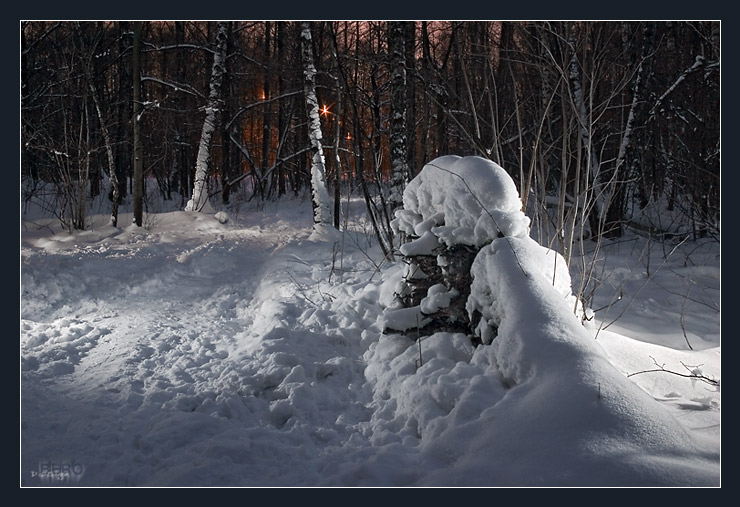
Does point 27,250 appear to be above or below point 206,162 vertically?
below

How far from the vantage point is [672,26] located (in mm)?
10430

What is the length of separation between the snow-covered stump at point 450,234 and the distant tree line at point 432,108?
490mm

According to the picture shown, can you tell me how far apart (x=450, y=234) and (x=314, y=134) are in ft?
23.7

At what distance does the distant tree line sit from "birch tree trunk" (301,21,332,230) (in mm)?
169

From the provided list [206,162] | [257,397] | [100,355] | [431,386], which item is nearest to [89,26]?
[206,162]

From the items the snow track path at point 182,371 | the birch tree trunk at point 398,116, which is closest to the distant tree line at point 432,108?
the birch tree trunk at point 398,116

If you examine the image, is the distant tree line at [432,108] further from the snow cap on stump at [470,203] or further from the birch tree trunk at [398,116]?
the snow cap on stump at [470,203]

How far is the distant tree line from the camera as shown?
211 inches

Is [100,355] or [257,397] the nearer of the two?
[257,397]

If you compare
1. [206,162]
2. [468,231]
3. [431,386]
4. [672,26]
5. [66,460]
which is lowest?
[66,460]

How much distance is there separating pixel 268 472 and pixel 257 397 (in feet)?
3.56

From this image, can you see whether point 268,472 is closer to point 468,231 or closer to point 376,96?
point 468,231

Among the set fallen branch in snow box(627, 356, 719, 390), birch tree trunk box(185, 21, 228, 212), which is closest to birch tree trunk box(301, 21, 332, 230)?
birch tree trunk box(185, 21, 228, 212)

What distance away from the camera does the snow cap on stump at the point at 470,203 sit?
3.93 meters
